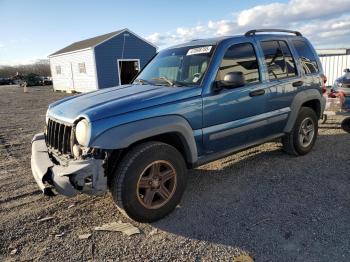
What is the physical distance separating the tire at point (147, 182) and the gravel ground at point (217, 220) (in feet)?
0.63

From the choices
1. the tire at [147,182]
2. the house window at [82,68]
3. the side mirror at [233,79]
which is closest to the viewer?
the tire at [147,182]

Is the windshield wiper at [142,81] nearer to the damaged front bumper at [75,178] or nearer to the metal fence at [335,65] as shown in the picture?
the damaged front bumper at [75,178]

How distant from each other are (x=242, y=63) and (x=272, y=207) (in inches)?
78.4

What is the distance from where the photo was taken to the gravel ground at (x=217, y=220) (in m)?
3.08

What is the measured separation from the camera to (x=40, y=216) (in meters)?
3.83

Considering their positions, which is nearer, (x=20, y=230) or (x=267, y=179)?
(x=20, y=230)

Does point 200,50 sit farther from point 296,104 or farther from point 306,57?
point 306,57

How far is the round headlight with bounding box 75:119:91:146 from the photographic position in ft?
10.5

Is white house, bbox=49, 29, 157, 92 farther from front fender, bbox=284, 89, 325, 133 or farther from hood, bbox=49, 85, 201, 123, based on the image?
hood, bbox=49, 85, 201, 123

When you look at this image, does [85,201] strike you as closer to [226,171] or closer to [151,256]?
[151,256]

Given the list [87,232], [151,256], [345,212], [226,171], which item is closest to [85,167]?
[87,232]

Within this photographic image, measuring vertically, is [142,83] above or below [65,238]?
above

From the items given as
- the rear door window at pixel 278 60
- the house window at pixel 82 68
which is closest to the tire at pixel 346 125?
the rear door window at pixel 278 60

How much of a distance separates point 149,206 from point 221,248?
925 millimetres
